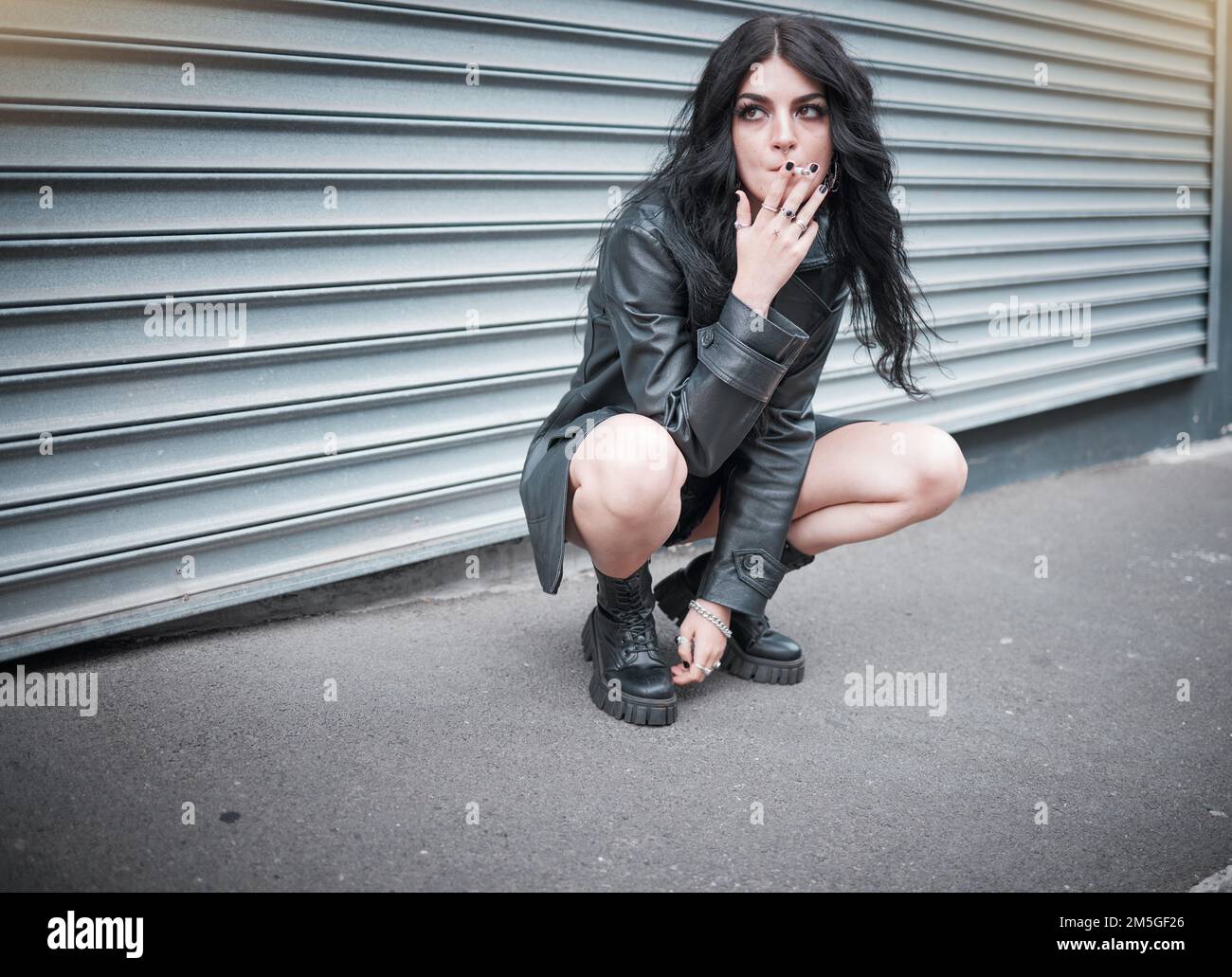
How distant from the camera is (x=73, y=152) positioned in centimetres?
263

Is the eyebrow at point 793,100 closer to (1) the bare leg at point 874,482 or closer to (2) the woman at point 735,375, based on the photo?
(2) the woman at point 735,375

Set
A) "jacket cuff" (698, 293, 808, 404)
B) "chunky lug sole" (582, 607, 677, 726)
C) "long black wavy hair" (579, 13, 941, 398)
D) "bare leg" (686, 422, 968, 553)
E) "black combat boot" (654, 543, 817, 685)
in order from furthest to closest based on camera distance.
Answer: "black combat boot" (654, 543, 817, 685)
"bare leg" (686, 422, 968, 553)
"chunky lug sole" (582, 607, 677, 726)
"long black wavy hair" (579, 13, 941, 398)
"jacket cuff" (698, 293, 808, 404)

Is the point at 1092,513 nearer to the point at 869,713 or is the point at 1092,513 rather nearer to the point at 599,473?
the point at 869,713

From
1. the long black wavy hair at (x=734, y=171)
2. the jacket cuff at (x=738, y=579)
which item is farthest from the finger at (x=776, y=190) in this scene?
the jacket cuff at (x=738, y=579)

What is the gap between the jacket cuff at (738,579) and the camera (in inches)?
106

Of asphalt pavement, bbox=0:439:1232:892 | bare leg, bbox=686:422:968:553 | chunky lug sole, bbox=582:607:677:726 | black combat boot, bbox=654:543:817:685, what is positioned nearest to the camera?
asphalt pavement, bbox=0:439:1232:892

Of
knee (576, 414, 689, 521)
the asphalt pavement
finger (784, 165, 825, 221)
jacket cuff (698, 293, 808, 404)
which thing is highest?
finger (784, 165, 825, 221)

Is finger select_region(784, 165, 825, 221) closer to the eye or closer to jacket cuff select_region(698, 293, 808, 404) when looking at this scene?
the eye

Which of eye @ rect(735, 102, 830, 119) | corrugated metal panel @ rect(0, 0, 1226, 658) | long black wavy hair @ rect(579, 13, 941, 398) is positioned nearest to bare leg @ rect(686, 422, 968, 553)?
long black wavy hair @ rect(579, 13, 941, 398)

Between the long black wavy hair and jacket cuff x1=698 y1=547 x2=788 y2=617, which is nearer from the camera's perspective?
the long black wavy hair

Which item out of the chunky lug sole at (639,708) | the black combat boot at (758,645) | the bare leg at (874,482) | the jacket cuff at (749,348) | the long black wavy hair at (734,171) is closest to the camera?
the jacket cuff at (749,348)

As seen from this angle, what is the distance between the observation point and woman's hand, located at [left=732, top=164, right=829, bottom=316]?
2373mm

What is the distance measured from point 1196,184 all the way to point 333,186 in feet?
17.4
